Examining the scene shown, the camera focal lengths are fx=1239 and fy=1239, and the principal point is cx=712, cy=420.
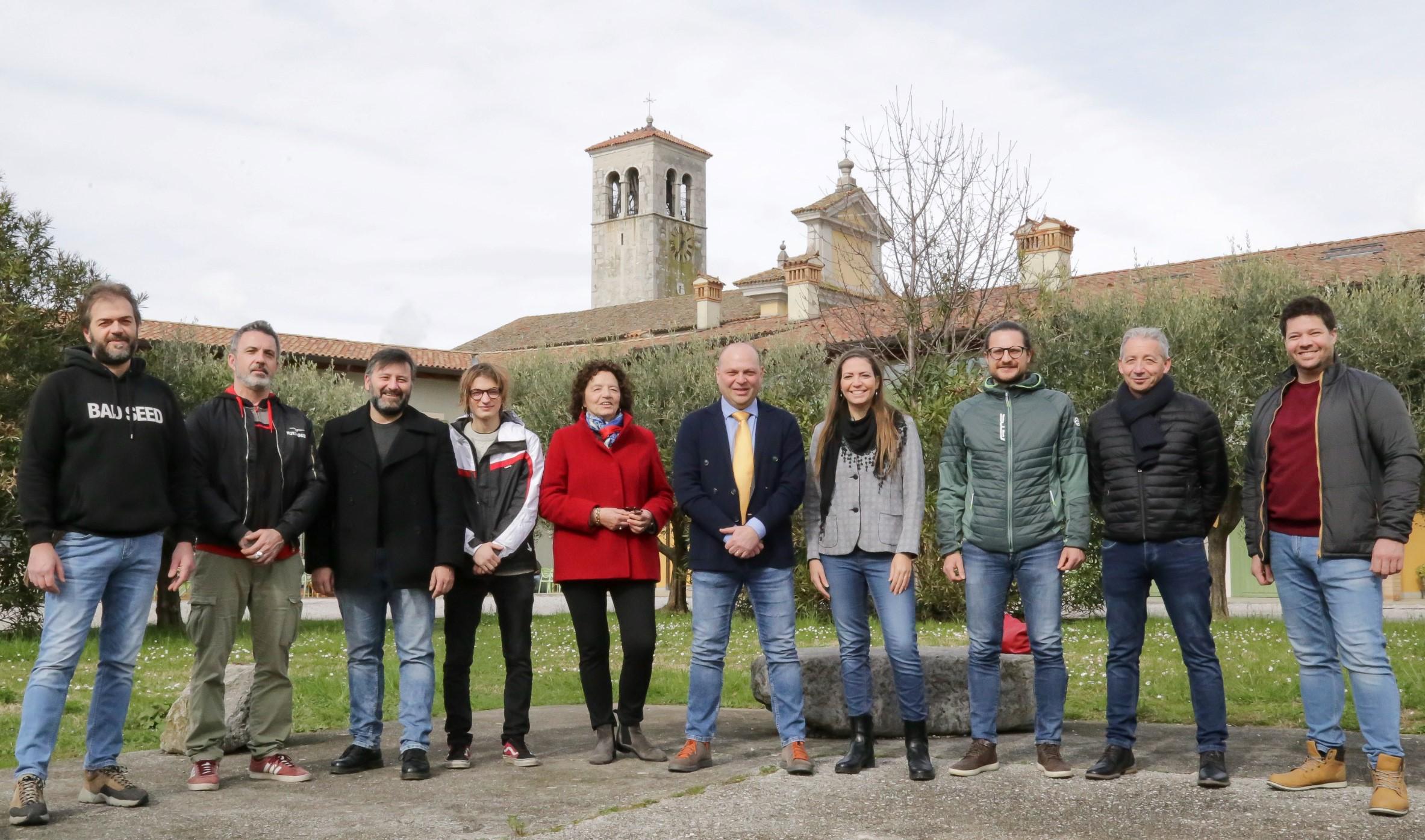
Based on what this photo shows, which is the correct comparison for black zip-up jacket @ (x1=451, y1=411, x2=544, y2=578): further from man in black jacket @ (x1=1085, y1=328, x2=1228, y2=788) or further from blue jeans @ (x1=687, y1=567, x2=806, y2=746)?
man in black jacket @ (x1=1085, y1=328, x2=1228, y2=788)

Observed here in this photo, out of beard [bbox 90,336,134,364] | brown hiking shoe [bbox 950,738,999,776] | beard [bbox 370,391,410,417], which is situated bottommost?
brown hiking shoe [bbox 950,738,999,776]

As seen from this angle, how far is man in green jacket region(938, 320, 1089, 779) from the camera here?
18.0 feet

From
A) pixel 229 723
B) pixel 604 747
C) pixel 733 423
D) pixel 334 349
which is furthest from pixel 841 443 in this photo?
pixel 334 349

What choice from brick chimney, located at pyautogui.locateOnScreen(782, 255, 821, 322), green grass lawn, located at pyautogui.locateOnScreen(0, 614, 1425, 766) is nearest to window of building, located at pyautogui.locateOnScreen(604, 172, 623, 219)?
brick chimney, located at pyautogui.locateOnScreen(782, 255, 821, 322)

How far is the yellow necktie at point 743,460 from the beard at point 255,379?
216 cm

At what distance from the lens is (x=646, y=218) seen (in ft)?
228

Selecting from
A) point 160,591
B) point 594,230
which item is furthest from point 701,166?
point 160,591

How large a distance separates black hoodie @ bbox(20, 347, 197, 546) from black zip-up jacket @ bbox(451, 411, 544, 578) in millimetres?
1388

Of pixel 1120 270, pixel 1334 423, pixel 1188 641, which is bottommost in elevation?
pixel 1188 641

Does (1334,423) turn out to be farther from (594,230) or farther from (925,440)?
(594,230)

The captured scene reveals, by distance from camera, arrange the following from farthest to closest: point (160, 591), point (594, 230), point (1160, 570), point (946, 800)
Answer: point (594, 230) < point (160, 591) < point (1160, 570) < point (946, 800)

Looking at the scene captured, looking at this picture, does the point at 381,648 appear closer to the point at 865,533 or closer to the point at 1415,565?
the point at 865,533

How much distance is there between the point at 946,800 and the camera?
16.2 ft

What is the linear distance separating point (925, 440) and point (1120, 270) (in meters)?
16.1
